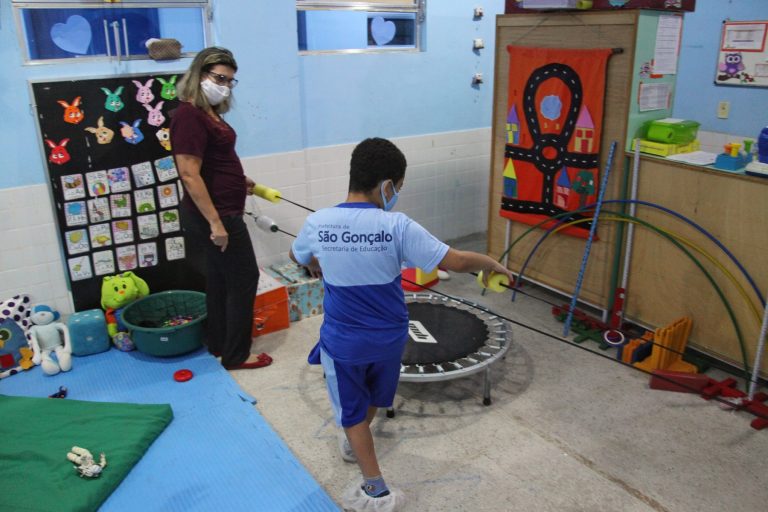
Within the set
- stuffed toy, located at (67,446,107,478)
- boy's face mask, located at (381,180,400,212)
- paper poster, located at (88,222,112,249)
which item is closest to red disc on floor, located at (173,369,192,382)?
stuffed toy, located at (67,446,107,478)

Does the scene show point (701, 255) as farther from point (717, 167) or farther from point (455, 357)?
point (455, 357)

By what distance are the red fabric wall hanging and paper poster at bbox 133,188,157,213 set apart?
221 cm

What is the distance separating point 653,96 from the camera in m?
3.50

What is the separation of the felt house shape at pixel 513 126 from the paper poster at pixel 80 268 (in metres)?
2.64

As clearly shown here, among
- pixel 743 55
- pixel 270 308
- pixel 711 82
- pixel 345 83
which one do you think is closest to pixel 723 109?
pixel 711 82

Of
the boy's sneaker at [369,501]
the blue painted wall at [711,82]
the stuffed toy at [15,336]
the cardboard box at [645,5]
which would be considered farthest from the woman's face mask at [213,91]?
the blue painted wall at [711,82]

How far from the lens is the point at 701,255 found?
3.23m

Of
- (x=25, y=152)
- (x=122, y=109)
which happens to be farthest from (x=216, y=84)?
(x=25, y=152)

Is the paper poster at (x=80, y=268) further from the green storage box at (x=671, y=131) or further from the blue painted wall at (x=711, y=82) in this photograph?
the blue painted wall at (x=711, y=82)

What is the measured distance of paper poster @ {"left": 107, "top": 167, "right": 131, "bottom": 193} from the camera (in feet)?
11.8

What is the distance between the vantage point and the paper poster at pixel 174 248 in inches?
152

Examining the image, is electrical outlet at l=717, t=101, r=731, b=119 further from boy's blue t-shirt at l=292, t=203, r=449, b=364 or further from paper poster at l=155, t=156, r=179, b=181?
paper poster at l=155, t=156, r=179, b=181

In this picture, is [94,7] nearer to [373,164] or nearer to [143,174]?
[143,174]

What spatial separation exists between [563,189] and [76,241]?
2.82 meters
